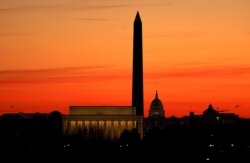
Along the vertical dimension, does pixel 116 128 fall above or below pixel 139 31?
below

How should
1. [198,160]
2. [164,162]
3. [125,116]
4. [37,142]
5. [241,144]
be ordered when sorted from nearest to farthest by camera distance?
1. [164,162]
2. [198,160]
3. [37,142]
4. [241,144]
5. [125,116]

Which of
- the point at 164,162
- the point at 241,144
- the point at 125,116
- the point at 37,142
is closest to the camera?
the point at 164,162

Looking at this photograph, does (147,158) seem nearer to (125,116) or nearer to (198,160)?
(198,160)

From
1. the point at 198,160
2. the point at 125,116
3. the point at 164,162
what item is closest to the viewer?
the point at 164,162

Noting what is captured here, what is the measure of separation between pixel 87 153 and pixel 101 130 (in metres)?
62.9

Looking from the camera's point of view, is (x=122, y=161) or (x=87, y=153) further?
(x=87, y=153)

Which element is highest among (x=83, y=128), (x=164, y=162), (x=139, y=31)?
(x=139, y=31)

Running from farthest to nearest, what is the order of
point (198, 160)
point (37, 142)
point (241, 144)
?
point (241, 144) → point (37, 142) → point (198, 160)

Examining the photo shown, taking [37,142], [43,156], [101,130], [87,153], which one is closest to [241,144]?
[101,130]

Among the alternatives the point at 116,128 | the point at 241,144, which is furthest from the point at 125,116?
the point at 241,144

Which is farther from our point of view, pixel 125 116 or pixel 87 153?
pixel 125 116

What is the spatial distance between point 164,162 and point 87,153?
69.9ft

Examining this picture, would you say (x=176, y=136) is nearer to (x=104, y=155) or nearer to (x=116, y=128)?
(x=116, y=128)

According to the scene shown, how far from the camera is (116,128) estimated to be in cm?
19975
